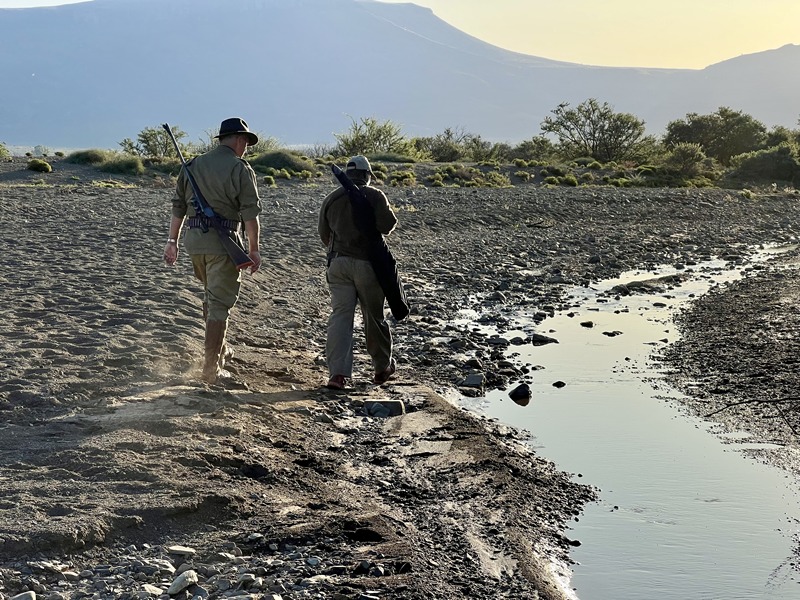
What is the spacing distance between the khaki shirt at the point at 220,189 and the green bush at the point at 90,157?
2634 cm

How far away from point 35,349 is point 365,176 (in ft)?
9.05

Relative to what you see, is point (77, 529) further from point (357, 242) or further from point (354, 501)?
point (357, 242)

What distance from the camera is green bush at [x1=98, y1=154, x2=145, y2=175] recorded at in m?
31.2

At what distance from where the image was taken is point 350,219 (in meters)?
8.00

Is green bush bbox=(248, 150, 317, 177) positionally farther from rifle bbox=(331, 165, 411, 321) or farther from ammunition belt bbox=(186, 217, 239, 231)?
ammunition belt bbox=(186, 217, 239, 231)

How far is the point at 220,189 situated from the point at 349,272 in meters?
1.19

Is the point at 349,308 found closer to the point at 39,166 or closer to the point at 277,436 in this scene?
the point at 277,436

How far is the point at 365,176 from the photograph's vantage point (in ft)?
26.4

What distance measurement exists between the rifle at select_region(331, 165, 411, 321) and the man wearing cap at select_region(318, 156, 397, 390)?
0.12 feet

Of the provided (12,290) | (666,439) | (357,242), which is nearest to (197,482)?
(357,242)

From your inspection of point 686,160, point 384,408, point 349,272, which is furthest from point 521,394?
point 686,160

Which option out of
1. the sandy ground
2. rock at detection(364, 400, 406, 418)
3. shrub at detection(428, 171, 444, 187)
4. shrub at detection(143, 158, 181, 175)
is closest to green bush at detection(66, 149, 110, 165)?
shrub at detection(143, 158, 181, 175)

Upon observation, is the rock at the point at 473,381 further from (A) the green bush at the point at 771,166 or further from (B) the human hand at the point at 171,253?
(A) the green bush at the point at 771,166

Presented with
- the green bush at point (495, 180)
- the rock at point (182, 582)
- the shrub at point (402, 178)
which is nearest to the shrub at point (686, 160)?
the green bush at point (495, 180)
